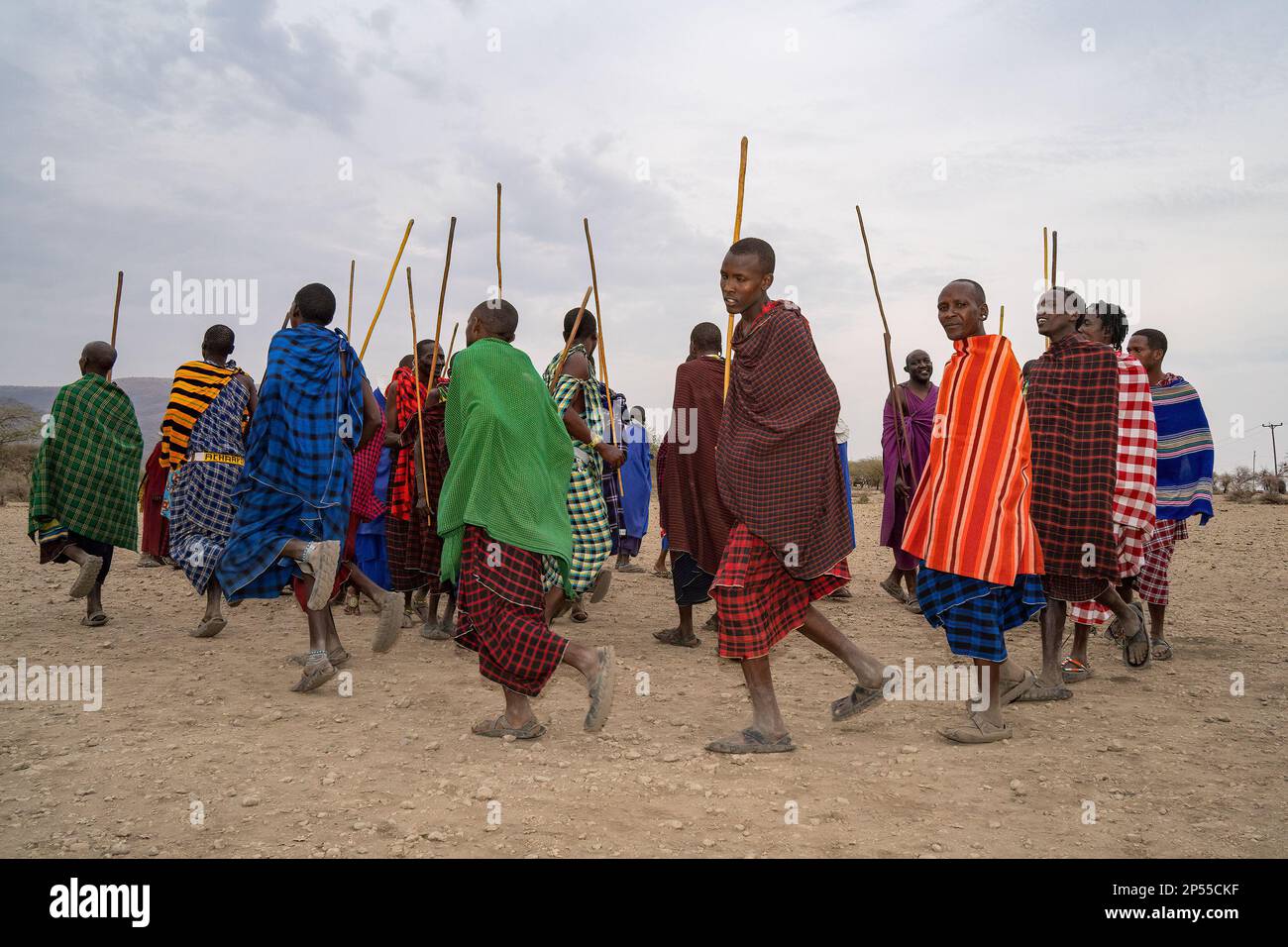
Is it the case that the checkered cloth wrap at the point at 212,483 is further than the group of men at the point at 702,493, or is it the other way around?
the checkered cloth wrap at the point at 212,483

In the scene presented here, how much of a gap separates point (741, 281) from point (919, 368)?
505cm

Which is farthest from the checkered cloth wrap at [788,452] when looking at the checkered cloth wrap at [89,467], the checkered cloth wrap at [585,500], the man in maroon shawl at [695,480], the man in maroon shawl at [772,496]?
the checkered cloth wrap at [89,467]

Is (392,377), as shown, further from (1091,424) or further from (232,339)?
(1091,424)

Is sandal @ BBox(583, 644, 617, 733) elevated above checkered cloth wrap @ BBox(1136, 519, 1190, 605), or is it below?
below

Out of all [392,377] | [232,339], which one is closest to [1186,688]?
[392,377]

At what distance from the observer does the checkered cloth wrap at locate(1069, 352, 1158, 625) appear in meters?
5.46

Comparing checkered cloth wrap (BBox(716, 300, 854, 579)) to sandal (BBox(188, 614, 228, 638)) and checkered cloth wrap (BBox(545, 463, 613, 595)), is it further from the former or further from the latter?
sandal (BBox(188, 614, 228, 638))

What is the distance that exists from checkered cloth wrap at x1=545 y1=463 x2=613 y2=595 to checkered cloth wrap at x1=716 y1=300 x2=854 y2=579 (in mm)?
1686

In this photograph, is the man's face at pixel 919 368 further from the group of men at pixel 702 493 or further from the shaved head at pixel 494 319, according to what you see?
the shaved head at pixel 494 319

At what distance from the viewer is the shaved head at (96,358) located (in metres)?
7.92

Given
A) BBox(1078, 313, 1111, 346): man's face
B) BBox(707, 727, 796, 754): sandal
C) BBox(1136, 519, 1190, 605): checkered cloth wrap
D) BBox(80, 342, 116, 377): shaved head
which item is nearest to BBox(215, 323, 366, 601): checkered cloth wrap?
BBox(707, 727, 796, 754): sandal

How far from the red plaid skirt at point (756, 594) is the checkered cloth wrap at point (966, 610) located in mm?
527

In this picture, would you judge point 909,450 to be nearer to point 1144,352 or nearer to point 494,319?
point 1144,352

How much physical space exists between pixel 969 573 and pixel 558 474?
6.76 feet
